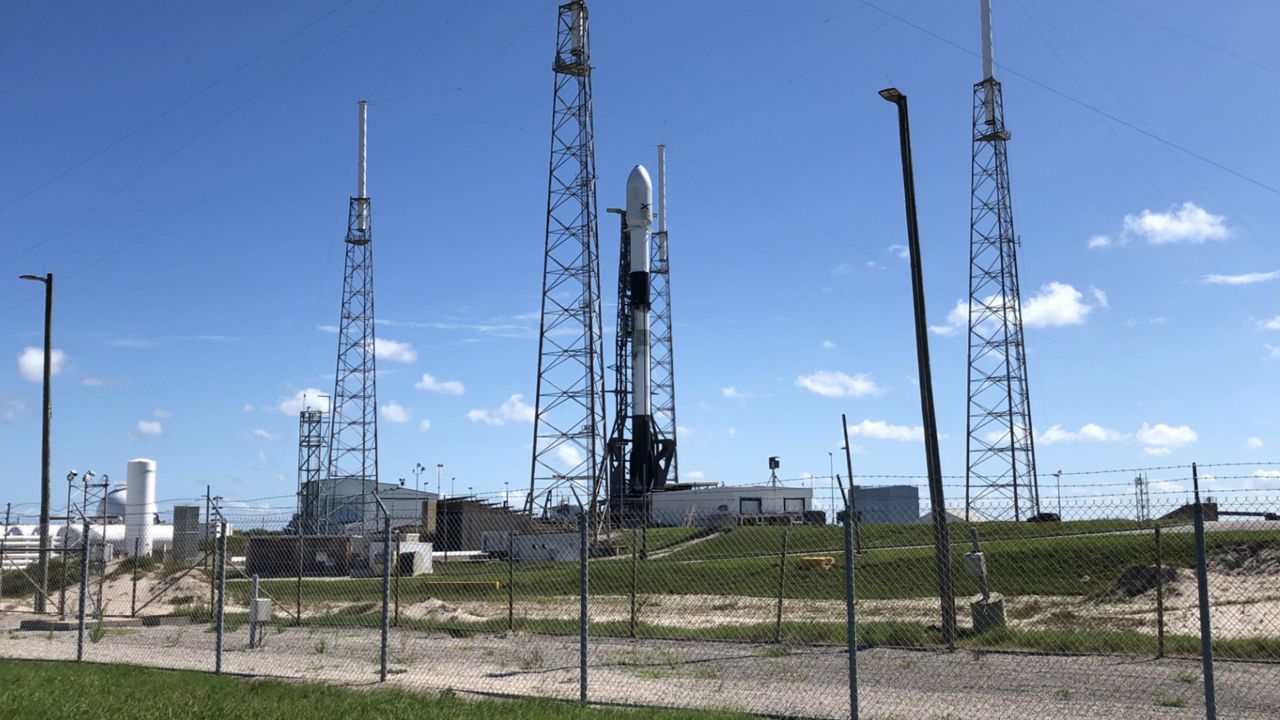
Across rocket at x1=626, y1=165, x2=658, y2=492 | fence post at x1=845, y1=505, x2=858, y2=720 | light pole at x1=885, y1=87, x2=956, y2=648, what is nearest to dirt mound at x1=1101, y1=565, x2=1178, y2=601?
light pole at x1=885, y1=87, x2=956, y2=648

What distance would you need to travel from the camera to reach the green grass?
34.6ft

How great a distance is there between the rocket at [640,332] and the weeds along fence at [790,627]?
1033 inches

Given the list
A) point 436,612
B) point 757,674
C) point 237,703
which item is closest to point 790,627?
point 757,674

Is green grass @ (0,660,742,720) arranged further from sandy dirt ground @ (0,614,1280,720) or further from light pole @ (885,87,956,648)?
light pole @ (885,87,956,648)

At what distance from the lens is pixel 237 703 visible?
1137 cm

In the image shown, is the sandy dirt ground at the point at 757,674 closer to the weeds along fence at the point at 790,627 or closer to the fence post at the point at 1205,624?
the weeds along fence at the point at 790,627

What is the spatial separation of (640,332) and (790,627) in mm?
43426

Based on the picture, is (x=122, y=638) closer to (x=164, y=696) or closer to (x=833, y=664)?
(x=164, y=696)

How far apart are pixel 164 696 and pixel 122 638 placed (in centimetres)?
1181

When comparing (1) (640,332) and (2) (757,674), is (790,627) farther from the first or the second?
(1) (640,332)

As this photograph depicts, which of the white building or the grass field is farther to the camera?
the white building

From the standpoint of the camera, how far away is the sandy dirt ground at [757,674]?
12031 mm

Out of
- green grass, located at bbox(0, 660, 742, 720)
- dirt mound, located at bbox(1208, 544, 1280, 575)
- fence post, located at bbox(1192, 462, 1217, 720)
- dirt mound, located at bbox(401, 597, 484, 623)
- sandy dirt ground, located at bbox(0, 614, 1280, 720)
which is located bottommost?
dirt mound, located at bbox(401, 597, 484, 623)

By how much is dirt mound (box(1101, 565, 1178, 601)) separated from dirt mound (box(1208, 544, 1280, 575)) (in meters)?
2.18
